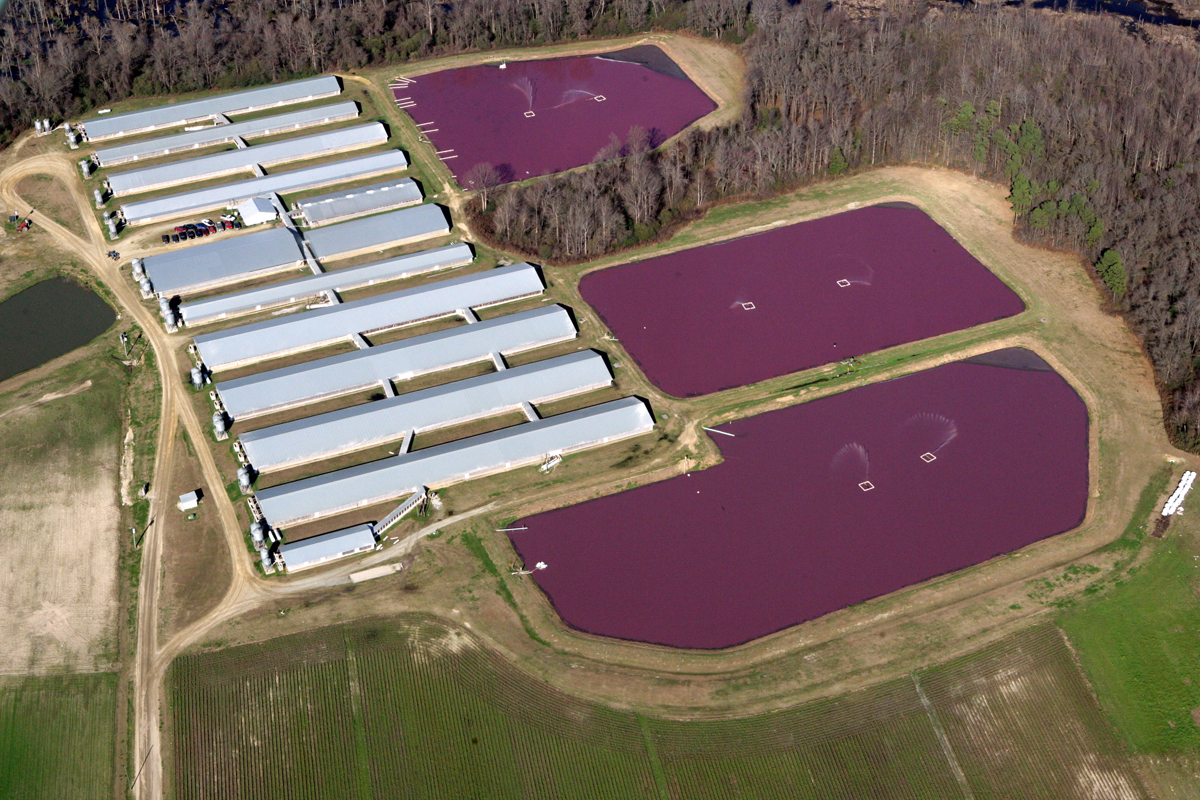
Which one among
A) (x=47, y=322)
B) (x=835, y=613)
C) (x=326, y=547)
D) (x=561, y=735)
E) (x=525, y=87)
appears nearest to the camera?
(x=561, y=735)

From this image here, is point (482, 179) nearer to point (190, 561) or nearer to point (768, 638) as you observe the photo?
point (190, 561)

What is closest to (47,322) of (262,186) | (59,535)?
(262,186)

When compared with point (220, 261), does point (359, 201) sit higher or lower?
higher

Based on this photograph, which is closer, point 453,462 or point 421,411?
point 453,462

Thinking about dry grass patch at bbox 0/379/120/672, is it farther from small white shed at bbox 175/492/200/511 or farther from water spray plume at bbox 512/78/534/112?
water spray plume at bbox 512/78/534/112

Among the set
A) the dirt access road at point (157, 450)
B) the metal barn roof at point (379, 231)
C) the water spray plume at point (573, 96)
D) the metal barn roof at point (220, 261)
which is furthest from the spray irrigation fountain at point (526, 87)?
the dirt access road at point (157, 450)

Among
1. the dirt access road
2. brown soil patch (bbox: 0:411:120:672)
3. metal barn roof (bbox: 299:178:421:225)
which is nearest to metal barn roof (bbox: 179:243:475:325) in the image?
the dirt access road
